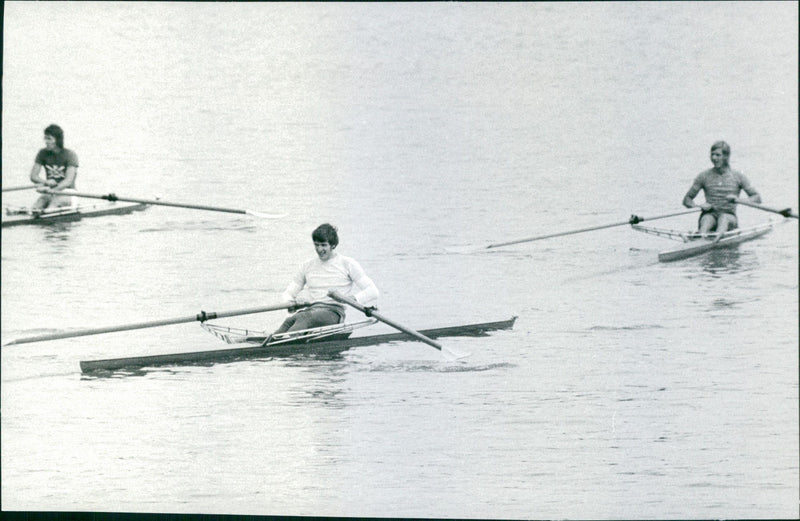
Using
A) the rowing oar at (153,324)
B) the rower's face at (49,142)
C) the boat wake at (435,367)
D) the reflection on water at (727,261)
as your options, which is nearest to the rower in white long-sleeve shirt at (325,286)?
the rowing oar at (153,324)

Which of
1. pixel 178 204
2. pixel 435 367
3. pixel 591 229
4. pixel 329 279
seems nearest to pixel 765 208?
pixel 591 229

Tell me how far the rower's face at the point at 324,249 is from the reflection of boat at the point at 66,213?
6.60 feet

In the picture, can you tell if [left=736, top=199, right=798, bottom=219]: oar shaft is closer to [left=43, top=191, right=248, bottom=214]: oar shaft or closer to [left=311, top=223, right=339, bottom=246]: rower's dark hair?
[left=311, top=223, right=339, bottom=246]: rower's dark hair

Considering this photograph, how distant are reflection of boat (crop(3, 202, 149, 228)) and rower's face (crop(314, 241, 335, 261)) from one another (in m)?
2.01

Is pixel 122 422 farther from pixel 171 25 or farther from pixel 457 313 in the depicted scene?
pixel 171 25

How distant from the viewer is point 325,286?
697 cm

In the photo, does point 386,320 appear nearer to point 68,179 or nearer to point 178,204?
point 178,204

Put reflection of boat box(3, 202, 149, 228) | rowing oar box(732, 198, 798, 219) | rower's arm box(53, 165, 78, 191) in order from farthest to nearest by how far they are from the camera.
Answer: rower's arm box(53, 165, 78, 191)
reflection of boat box(3, 202, 149, 228)
rowing oar box(732, 198, 798, 219)

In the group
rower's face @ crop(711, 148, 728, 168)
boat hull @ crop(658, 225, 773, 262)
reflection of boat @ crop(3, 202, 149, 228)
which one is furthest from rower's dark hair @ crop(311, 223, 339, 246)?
rower's face @ crop(711, 148, 728, 168)

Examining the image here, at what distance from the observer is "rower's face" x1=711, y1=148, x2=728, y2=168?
26.0ft

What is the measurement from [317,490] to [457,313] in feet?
4.31

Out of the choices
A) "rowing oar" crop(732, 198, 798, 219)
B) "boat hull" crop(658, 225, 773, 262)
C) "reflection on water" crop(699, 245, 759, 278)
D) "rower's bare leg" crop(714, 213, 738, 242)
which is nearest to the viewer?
"rowing oar" crop(732, 198, 798, 219)

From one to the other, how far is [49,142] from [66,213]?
1.36 feet

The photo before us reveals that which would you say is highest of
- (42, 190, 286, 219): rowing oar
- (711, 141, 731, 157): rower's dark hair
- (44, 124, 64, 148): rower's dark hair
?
(44, 124, 64, 148): rower's dark hair
